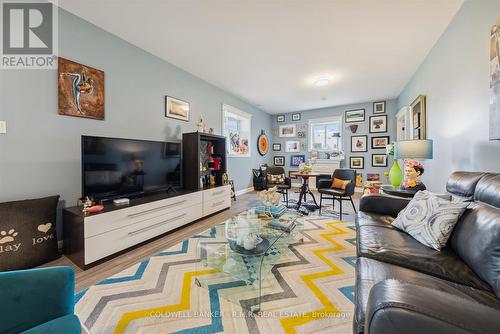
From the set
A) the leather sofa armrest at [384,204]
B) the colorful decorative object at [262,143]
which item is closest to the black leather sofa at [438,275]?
the leather sofa armrest at [384,204]

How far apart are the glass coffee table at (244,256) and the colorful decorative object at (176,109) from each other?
2161 mm

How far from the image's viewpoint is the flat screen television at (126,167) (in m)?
2.10

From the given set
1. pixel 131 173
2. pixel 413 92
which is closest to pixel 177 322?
pixel 131 173

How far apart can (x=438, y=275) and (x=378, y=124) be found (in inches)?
209

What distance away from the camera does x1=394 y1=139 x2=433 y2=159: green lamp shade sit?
93.6 inches

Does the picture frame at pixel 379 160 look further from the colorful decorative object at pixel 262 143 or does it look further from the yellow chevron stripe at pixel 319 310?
the yellow chevron stripe at pixel 319 310

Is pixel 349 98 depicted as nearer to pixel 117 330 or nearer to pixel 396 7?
pixel 396 7

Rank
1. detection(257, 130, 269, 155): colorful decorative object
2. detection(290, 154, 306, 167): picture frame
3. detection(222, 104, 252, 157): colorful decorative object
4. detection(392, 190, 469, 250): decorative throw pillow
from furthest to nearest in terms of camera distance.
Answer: detection(290, 154, 306, 167): picture frame
detection(257, 130, 269, 155): colorful decorative object
detection(222, 104, 252, 157): colorful decorative object
detection(392, 190, 469, 250): decorative throw pillow

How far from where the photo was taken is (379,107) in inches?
215

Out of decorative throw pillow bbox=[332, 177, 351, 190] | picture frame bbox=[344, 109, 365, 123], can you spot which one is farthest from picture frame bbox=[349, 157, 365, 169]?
decorative throw pillow bbox=[332, 177, 351, 190]

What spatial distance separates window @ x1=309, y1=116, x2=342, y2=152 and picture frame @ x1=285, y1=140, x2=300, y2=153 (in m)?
0.42

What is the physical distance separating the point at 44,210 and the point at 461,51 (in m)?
4.29

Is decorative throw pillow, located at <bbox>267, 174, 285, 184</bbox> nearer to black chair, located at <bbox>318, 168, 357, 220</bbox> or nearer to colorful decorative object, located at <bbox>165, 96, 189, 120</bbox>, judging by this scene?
black chair, located at <bbox>318, 168, 357, 220</bbox>

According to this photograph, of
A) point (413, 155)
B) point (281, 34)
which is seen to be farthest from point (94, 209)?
point (413, 155)
